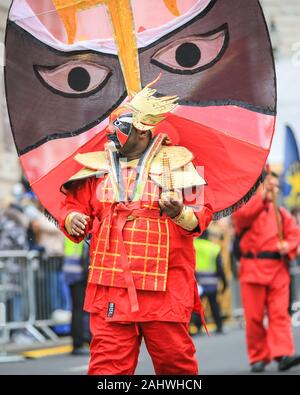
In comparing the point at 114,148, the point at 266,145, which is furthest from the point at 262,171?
the point at 114,148

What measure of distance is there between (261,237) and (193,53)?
3775 mm

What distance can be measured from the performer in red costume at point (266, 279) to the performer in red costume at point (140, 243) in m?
3.64

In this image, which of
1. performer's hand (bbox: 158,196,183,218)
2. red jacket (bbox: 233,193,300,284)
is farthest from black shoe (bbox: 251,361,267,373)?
performer's hand (bbox: 158,196,183,218)

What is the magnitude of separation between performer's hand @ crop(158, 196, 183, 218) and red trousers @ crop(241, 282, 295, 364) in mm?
4143

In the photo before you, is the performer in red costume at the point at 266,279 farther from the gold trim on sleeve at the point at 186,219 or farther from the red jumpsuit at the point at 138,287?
the gold trim on sleeve at the point at 186,219

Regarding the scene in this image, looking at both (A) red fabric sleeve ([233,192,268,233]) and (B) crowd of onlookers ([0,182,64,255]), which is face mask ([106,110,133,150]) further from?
(B) crowd of onlookers ([0,182,64,255])

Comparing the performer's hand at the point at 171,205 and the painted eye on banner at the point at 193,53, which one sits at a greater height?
the painted eye on banner at the point at 193,53

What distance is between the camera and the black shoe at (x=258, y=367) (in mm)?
8867

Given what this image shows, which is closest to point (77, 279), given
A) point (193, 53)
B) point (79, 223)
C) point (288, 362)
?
point (288, 362)

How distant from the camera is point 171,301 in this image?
17.1 feet

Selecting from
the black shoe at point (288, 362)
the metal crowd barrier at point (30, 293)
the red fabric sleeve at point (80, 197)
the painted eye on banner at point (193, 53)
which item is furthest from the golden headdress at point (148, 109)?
the metal crowd barrier at point (30, 293)

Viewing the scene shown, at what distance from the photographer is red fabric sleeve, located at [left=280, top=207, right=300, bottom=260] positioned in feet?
29.8

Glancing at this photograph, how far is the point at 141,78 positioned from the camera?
5594 mm

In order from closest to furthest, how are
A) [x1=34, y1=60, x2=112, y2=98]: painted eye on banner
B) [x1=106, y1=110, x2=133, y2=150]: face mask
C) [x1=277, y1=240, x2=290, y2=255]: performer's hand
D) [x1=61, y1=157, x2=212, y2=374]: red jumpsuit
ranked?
[x1=61, y1=157, x2=212, y2=374]: red jumpsuit → [x1=106, y1=110, x2=133, y2=150]: face mask → [x1=34, y1=60, x2=112, y2=98]: painted eye on banner → [x1=277, y1=240, x2=290, y2=255]: performer's hand
